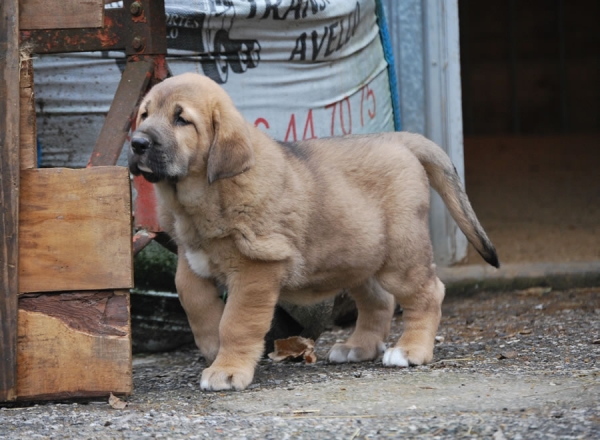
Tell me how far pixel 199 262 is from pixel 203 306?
0.21 m

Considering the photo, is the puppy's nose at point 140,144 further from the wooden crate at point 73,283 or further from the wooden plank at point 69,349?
the wooden plank at point 69,349

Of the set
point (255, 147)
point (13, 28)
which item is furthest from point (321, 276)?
point (13, 28)

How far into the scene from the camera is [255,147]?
4.28 meters

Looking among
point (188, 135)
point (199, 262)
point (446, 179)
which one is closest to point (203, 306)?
point (199, 262)

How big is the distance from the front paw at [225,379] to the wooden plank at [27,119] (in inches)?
43.4

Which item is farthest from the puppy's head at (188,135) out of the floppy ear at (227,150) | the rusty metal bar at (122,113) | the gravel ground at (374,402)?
the gravel ground at (374,402)

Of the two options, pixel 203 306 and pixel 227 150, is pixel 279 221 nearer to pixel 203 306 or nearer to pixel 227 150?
pixel 227 150

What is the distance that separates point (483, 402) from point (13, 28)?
2.27 meters

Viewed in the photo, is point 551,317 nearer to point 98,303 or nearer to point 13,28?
point 98,303

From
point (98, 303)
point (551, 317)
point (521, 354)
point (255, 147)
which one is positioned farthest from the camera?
point (551, 317)

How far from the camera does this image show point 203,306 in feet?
14.0

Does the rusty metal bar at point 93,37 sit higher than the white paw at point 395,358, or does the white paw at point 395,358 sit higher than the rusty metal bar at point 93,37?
the rusty metal bar at point 93,37

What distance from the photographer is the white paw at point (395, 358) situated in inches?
175

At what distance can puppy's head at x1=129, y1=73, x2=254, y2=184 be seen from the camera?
3938 mm
